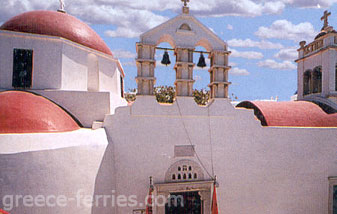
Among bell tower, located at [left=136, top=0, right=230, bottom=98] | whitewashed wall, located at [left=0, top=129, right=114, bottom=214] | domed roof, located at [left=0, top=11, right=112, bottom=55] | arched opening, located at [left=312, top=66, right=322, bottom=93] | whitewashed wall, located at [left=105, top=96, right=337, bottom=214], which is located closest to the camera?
whitewashed wall, located at [left=0, top=129, right=114, bottom=214]

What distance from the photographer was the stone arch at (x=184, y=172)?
538 centimetres

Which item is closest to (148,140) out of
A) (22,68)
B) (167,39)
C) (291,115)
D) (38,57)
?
(167,39)

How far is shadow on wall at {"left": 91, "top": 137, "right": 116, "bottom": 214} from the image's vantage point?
455cm

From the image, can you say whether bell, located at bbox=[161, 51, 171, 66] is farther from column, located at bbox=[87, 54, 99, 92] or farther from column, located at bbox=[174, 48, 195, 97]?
column, located at bbox=[87, 54, 99, 92]

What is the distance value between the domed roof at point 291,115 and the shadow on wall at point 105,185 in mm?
4572

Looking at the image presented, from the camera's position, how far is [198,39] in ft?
18.3

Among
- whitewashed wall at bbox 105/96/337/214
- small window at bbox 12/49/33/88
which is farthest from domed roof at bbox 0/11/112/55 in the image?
whitewashed wall at bbox 105/96/337/214

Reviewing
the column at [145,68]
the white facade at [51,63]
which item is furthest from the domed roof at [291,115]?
the white facade at [51,63]

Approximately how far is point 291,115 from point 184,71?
3821 mm

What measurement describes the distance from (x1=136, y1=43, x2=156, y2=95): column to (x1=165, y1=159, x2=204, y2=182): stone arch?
6.56ft

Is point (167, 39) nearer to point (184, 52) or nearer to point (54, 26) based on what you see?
point (184, 52)

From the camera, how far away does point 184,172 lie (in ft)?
18.0

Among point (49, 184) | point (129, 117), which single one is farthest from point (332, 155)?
point (49, 184)

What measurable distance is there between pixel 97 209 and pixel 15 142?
2119 millimetres
